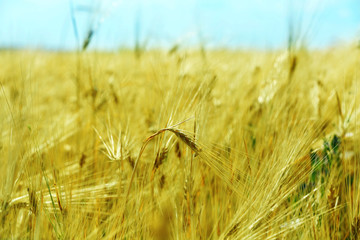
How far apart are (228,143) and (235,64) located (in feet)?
4.61

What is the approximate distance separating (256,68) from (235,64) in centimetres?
54

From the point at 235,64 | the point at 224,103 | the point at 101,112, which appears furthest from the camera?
the point at 235,64

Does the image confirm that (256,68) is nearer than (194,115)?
No

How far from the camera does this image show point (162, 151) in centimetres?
74

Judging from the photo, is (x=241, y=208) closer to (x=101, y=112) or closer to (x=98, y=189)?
(x=98, y=189)

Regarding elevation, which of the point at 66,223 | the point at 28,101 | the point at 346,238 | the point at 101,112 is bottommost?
the point at 346,238

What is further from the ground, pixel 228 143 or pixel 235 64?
pixel 235 64

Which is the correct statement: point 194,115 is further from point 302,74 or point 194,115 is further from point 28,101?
point 302,74

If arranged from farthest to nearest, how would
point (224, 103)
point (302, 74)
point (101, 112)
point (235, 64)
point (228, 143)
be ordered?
1. point (235, 64)
2. point (302, 74)
3. point (101, 112)
4. point (224, 103)
5. point (228, 143)

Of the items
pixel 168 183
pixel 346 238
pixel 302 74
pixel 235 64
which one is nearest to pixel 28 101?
pixel 168 183

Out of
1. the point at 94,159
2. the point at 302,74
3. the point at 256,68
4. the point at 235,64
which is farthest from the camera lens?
the point at 235,64

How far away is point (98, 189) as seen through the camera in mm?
887

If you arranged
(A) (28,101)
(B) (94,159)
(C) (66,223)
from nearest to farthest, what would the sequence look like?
1. (C) (66,223)
2. (A) (28,101)
3. (B) (94,159)

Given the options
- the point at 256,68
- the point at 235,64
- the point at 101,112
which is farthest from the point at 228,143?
the point at 235,64
